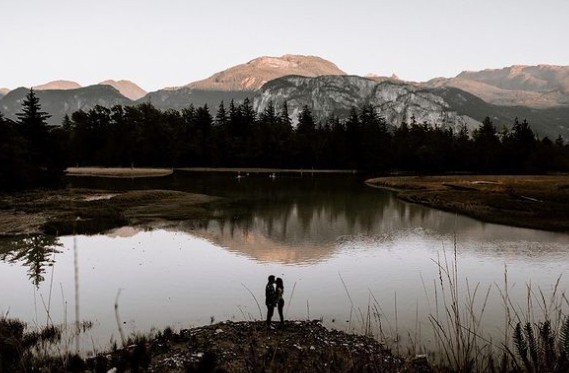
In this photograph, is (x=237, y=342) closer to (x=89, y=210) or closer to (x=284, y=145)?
(x=89, y=210)

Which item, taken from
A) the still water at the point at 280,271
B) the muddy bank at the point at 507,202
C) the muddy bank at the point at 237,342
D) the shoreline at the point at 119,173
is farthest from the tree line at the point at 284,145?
the muddy bank at the point at 237,342

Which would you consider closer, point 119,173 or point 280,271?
point 280,271

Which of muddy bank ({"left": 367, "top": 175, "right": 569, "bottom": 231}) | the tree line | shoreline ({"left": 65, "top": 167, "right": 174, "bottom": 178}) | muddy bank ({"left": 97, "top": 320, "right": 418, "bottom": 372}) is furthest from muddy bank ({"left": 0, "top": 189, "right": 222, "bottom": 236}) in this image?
the tree line

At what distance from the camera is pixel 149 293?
2659cm

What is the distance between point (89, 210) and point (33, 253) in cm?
2139

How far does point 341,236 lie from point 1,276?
29.2m

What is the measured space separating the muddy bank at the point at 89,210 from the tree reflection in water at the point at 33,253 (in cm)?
203

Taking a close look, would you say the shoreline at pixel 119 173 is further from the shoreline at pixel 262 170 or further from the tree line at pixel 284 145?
the tree line at pixel 284 145

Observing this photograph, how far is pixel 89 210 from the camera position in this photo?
185ft

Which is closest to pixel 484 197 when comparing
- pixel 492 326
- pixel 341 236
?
pixel 341 236

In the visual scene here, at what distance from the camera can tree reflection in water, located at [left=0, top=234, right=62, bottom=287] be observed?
30.6m

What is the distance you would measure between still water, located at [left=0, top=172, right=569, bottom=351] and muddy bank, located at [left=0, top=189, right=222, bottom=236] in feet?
11.6

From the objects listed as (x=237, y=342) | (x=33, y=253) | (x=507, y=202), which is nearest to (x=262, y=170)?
(x=507, y=202)

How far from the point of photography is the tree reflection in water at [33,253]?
100 ft
